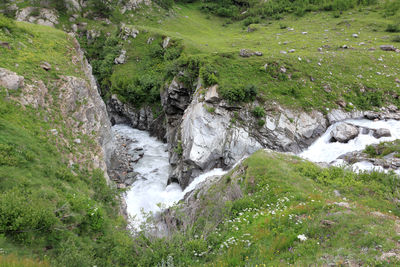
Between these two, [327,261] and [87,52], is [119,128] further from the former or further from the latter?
[327,261]

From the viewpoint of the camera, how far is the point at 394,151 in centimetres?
1652

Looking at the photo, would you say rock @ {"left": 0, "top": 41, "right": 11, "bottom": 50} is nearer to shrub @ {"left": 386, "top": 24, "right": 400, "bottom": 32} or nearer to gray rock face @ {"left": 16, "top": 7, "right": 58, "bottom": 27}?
gray rock face @ {"left": 16, "top": 7, "right": 58, "bottom": 27}

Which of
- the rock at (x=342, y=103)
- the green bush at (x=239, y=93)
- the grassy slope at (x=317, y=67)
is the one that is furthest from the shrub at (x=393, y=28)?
the green bush at (x=239, y=93)

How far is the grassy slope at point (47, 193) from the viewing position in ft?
25.9

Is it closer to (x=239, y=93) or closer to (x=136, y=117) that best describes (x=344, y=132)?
(x=239, y=93)

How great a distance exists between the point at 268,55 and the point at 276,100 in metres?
9.13

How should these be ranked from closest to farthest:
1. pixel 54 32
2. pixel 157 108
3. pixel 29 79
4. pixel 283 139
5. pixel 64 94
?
pixel 29 79 → pixel 64 94 → pixel 283 139 → pixel 54 32 → pixel 157 108

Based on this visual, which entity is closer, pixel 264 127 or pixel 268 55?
pixel 264 127

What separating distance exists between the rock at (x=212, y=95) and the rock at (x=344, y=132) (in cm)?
1316

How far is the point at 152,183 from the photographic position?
2548 cm

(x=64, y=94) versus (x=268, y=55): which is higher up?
(x=268, y=55)

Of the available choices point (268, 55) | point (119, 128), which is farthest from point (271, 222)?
point (119, 128)

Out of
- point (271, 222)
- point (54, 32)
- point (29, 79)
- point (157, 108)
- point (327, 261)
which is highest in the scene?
point (54, 32)

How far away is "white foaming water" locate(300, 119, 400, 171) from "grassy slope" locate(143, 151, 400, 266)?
7.71m
